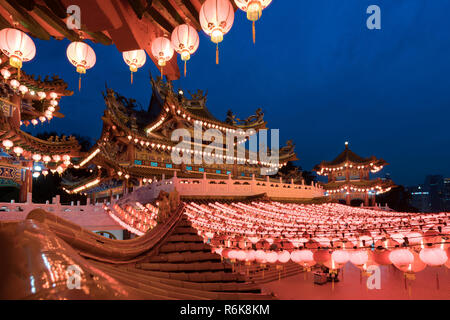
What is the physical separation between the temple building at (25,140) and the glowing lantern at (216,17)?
9833mm

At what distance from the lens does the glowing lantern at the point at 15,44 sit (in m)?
4.59

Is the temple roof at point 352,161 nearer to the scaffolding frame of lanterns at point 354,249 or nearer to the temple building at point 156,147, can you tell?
the temple building at point 156,147

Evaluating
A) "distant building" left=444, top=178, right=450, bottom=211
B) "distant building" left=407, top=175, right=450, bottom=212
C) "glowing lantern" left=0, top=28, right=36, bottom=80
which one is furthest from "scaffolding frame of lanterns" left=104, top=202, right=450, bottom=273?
"distant building" left=444, top=178, right=450, bottom=211

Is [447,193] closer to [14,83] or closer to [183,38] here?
[183,38]

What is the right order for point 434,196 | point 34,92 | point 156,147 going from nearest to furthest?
point 34,92 → point 156,147 → point 434,196

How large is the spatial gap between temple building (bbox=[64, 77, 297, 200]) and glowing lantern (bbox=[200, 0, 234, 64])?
10067mm

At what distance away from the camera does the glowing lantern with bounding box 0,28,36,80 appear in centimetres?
459

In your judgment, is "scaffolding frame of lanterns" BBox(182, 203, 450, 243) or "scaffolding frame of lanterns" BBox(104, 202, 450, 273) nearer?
"scaffolding frame of lanterns" BBox(104, 202, 450, 273)

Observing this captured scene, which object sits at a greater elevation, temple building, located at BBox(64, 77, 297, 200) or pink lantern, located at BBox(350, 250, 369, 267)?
temple building, located at BBox(64, 77, 297, 200)

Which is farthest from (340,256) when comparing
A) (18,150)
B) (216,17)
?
(18,150)

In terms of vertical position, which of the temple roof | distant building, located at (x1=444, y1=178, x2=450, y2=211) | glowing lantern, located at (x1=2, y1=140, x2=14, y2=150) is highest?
the temple roof

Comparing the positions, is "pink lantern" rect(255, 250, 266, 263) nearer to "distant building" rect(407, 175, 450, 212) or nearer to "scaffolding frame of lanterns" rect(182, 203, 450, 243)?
"scaffolding frame of lanterns" rect(182, 203, 450, 243)

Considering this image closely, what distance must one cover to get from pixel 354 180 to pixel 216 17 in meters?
28.8

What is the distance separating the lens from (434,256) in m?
3.77
